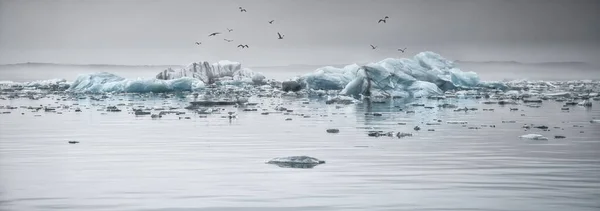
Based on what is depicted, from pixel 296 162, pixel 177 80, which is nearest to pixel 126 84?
pixel 177 80

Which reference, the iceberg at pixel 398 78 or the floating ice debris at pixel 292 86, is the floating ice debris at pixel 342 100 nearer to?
the iceberg at pixel 398 78

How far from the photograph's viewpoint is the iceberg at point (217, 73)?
7600 centimetres

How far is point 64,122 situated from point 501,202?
22.3 meters

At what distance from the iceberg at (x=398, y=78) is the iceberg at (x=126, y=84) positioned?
27.6 feet

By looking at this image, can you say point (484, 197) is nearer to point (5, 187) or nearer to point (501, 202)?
point (501, 202)

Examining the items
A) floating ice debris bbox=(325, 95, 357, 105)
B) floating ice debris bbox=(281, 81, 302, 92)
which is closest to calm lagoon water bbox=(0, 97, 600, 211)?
floating ice debris bbox=(325, 95, 357, 105)

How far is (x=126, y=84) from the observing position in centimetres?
6266

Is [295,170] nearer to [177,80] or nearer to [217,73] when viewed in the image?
[177,80]

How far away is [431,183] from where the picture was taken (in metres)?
13.9

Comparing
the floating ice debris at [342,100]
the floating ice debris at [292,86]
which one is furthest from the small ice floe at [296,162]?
the floating ice debris at [292,86]

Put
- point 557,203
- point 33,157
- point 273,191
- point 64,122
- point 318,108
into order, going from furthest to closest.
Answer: point 318,108 → point 64,122 → point 33,157 → point 273,191 → point 557,203

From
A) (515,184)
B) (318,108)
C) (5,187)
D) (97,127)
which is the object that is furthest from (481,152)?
(318,108)

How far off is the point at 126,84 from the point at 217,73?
1924 cm

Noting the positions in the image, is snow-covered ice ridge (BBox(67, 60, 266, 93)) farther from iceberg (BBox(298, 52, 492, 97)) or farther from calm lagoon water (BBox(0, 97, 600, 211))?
calm lagoon water (BBox(0, 97, 600, 211))
